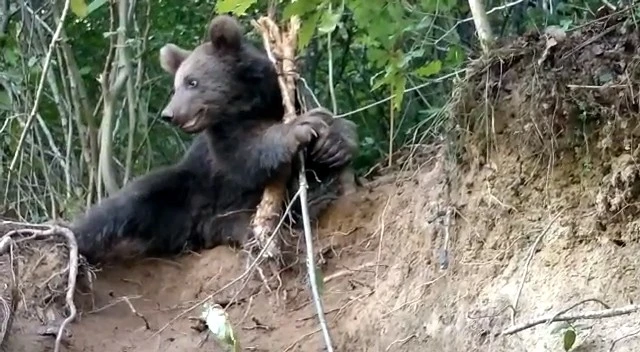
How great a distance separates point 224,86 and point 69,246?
131 cm

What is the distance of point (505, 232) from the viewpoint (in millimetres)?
4035

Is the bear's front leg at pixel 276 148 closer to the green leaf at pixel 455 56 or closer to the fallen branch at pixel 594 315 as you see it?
the green leaf at pixel 455 56

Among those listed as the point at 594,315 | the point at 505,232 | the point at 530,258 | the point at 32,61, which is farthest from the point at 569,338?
the point at 32,61

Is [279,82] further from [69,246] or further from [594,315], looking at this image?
[594,315]

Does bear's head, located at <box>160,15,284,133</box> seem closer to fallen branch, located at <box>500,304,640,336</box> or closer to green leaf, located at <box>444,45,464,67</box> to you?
green leaf, located at <box>444,45,464,67</box>

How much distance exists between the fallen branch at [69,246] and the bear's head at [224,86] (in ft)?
3.03

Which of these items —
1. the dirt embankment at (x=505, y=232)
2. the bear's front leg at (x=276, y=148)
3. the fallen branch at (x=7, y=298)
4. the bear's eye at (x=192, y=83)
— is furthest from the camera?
the bear's eye at (x=192, y=83)

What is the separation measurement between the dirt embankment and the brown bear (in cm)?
71

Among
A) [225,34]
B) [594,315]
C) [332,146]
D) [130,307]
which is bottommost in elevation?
[130,307]

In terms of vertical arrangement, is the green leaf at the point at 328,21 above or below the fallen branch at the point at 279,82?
above

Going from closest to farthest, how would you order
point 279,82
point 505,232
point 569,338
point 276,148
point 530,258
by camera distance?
point 569,338 < point 530,258 < point 505,232 < point 276,148 < point 279,82

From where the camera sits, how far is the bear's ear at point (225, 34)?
6.14 m

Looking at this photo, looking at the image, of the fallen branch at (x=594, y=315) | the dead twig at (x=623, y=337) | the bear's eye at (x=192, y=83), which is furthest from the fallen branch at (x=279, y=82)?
the dead twig at (x=623, y=337)

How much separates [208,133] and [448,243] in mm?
2231
